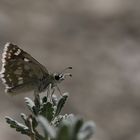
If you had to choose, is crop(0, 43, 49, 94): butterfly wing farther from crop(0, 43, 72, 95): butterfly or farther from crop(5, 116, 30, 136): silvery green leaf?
crop(5, 116, 30, 136): silvery green leaf

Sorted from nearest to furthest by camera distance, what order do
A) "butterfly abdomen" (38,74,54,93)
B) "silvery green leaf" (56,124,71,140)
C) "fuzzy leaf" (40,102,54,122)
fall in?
1. "silvery green leaf" (56,124,71,140)
2. "fuzzy leaf" (40,102,54,122)
3. "butterfly abdomen" (38,74,54,93)

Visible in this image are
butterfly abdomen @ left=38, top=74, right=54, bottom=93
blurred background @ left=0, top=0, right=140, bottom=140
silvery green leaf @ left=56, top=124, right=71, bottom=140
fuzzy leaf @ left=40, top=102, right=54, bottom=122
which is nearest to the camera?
silvery green leaf @ left=56, top=124, right=71, bottom=140

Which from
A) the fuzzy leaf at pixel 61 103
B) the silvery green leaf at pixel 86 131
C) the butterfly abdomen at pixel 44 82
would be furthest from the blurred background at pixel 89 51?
the silvery green leaf at pixel 86 131

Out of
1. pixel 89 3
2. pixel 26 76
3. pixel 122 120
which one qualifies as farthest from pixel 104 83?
pixel 26 76

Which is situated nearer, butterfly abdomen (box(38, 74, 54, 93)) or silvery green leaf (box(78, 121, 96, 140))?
silvery green leaf (box(78, 121, 96, 140))

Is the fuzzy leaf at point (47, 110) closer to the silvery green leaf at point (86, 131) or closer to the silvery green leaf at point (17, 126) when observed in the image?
the silvery green leaf at point (17, 126)

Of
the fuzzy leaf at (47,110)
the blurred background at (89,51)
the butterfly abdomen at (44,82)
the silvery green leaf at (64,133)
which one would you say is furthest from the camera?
the blurred background at (89,51)

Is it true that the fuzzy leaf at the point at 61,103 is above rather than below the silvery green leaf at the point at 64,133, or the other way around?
above

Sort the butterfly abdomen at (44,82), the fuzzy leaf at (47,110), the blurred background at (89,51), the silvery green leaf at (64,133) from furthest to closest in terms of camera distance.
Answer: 1. the blurred background at (89,51)
2. the butterfly abdomen at (44,82)
3. the fuzzy leaf at (47,110)
4. the silvery green leaf at (64,133)

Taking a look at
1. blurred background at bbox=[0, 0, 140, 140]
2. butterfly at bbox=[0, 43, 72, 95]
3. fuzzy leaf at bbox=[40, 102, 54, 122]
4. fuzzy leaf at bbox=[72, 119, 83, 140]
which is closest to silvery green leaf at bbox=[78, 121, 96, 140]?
fuzzy leaf at bbox=[72, 119, 83, 140]
